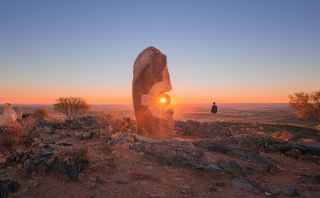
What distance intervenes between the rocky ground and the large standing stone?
3053 mm

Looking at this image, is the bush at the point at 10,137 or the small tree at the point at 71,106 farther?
the small tree at the point at 71,106

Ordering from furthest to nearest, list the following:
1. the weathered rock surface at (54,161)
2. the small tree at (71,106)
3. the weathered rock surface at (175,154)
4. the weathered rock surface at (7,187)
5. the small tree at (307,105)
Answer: the small tree at (71,106) < the small tree at (307,105) < the weathered rock surface at (175,154) < the weathered rock surface at (54,161) < the weathered rock surface at (7,187)

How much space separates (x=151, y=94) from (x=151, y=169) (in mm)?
6363

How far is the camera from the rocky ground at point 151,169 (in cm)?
666

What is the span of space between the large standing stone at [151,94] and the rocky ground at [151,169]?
305 centimetres

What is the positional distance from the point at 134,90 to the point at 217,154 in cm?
606

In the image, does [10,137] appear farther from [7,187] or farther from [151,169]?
[151,169]

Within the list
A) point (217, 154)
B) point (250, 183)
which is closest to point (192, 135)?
point (217, 154)

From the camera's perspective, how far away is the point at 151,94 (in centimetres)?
1392

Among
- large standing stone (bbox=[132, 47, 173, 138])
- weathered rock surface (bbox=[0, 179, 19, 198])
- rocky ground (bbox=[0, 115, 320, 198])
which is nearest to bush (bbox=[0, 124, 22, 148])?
rocky ground (bbox=[0, 115, 320, 198])

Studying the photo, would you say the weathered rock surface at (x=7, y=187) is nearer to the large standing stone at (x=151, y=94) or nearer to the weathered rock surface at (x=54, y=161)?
the weathered rock surface at (x=54, y=161)

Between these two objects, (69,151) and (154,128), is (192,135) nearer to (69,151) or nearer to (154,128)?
(154,128)

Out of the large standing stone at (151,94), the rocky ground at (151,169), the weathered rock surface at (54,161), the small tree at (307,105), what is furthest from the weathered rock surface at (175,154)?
the small tree at (307,105)

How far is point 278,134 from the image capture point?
57.9ft
